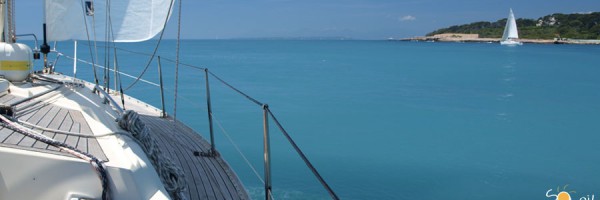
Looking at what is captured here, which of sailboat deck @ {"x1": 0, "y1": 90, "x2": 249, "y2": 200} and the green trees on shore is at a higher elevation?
the green trees on shore

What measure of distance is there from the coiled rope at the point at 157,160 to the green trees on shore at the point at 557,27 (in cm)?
12462

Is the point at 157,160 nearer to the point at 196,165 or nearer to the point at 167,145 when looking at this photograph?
the point at 196,165

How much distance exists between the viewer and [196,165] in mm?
4562

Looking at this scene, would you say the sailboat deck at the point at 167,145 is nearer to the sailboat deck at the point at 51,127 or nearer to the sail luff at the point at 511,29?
the sailboat deck at the point at 51,127

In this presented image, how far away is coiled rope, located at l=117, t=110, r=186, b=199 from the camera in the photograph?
2.96 m

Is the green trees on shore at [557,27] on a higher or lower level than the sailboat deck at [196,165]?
higher

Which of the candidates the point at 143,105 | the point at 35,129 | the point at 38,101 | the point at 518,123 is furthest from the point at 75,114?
the point at 518,123

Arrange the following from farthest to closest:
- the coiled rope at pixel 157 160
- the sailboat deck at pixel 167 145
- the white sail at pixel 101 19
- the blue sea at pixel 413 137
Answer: the blue sea at pixel 413 137
the white sail at pixel 101 19
the coiled rope at pixel 157 160
the sailboat deck at pixel 167 145

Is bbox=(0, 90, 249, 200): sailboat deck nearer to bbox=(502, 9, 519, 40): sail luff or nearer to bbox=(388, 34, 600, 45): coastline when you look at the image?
bbox=(502, 9, 519, 40): sail luff

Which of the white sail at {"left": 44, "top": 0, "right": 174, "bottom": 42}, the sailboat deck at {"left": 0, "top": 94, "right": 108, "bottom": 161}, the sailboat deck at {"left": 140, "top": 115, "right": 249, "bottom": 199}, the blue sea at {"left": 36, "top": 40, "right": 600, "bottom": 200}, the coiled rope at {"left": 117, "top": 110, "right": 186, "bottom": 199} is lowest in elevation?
the blue sea at {"left": 36, "top": 40, "right": 600, "bottom": 200}

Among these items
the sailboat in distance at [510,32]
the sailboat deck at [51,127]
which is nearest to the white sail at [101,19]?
the sailboat deck at [51,127]

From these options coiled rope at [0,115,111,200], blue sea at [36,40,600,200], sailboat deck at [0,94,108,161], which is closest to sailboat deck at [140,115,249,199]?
sailboat deck at [0,94,108,161]

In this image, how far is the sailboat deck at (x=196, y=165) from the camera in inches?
152

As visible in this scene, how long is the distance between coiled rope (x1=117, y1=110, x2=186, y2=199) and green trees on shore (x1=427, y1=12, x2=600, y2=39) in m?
125
